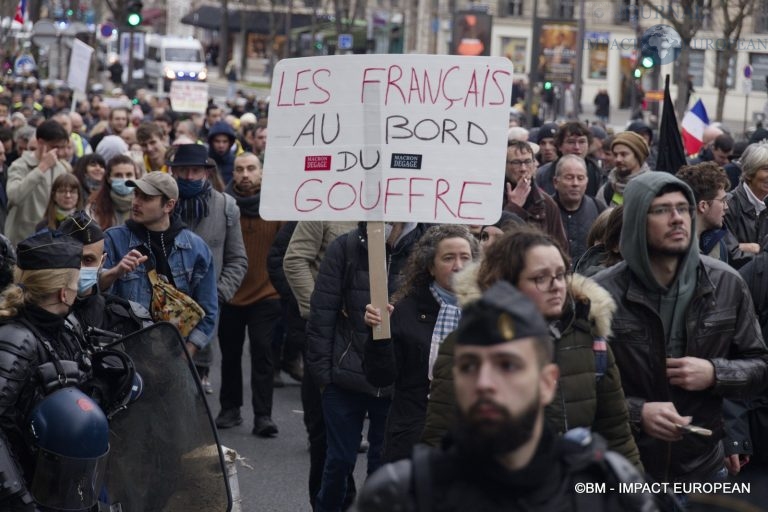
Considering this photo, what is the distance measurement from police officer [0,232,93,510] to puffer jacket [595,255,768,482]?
1885mm

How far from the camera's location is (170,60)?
58.5m

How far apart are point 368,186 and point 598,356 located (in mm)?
1615

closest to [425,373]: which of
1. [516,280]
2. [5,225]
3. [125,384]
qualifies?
[125,384]

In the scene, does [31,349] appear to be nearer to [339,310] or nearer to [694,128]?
[339,310]

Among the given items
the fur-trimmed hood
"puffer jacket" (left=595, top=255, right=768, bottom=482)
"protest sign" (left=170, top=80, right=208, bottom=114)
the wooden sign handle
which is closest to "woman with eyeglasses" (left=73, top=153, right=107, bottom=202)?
the wooden sign handle

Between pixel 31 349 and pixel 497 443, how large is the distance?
2526 millimetres

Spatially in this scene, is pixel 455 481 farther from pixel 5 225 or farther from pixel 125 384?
pixel 5 225

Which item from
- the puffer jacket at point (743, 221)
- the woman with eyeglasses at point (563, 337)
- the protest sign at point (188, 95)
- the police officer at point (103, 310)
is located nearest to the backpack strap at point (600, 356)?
the woman with eyeglasses at point (563, 337)

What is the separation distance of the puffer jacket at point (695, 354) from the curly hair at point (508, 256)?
605 mm

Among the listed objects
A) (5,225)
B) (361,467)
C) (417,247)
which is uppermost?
(417,247)

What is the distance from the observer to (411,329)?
18.1ft

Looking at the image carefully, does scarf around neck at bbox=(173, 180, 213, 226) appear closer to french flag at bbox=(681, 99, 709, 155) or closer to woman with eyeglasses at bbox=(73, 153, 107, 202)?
woman with eyeglasses at bbox=(73, 153, 107, 202)

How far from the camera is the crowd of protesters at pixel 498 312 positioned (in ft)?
10.0

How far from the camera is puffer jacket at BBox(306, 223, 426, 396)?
6.40 meters
